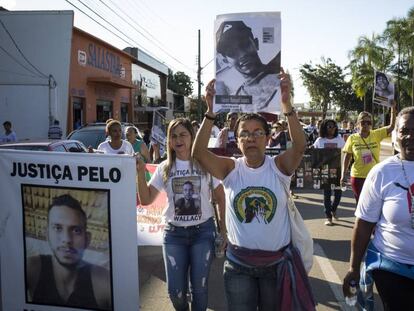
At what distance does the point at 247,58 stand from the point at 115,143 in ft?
12.0

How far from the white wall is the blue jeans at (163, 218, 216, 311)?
20919mm

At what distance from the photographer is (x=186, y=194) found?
3961mm

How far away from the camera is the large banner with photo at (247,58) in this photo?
163 inches

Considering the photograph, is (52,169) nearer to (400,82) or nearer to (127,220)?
(127,220)

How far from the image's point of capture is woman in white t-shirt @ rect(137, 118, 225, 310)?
149 inches

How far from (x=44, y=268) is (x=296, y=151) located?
197 centimetres

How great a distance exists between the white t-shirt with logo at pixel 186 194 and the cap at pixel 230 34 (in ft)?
3.37

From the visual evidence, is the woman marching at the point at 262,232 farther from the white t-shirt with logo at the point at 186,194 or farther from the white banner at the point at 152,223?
the white banner at the point at 152,223

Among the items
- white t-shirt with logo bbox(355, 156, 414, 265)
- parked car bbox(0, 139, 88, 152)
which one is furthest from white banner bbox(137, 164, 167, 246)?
white t-shirt with logo bbox(355, 156, 414, 265)

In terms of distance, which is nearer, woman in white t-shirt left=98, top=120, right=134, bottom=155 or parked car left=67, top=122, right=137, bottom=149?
woman in white t-shirt left=98, top=120, right=134, bottom=155

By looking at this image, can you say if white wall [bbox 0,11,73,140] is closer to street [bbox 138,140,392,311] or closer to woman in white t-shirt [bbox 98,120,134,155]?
woman in white t-shirt [bbox 98,120,134,155]

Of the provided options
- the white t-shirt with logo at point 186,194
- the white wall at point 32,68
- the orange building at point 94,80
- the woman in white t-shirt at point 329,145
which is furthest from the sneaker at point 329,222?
the orange building at point 94,80

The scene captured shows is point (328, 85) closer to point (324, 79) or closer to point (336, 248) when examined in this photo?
point (324, 79)

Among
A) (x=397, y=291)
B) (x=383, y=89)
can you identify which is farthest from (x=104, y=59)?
(x=397, y=291)
